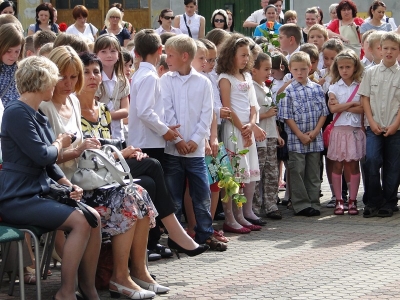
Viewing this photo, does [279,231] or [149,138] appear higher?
[149,138]

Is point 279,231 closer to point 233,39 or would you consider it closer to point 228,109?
point 228,109

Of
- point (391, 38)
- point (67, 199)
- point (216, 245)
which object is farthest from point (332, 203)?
point (67, 199)

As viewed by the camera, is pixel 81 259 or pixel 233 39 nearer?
pixel 81 259

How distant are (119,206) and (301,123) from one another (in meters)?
3.91

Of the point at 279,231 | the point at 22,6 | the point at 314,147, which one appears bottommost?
the point at 279,231

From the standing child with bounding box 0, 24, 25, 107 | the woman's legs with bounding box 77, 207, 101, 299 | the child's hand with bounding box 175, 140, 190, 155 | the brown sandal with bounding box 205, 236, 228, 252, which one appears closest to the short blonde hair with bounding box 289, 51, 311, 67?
the child's hand with bounding box 175, 140, 190, 155

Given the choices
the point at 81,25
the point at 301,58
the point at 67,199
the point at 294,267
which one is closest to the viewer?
the point at 67,199

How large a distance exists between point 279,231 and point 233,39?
6.52 feet

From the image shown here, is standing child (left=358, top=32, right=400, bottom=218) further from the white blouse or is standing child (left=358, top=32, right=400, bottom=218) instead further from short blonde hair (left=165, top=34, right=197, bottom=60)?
the white blouse

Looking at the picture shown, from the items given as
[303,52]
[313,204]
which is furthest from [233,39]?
[313,204]

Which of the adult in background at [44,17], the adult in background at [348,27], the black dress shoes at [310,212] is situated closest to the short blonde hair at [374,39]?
the black dress shoes at [310,212]

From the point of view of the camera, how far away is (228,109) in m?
9.09

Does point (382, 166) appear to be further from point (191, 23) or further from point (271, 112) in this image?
point (191, 23)

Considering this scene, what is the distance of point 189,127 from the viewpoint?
827 cm
